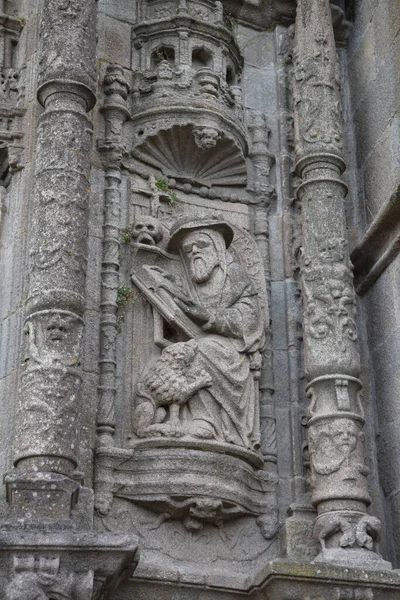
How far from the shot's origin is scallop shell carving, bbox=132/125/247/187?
8.10 m

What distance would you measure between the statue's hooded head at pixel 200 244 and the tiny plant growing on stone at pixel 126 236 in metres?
0.28

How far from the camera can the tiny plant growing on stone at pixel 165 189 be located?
8.02 meters

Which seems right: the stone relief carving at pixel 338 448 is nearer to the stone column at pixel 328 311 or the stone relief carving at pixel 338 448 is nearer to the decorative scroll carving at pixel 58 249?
the stone column at pixel 328 311

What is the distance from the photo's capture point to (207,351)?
7.28 metres

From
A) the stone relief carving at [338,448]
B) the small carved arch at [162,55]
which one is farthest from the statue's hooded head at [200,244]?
the small carved arch at [162,55]

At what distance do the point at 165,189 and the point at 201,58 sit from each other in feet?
4.15

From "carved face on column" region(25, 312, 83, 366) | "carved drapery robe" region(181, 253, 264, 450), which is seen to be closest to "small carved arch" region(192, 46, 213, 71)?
"carved drapery robe" region(181, 253, 264, 450)

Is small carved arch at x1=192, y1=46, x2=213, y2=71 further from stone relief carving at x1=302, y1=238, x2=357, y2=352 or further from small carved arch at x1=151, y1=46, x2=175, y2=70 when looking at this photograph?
stone relief carving at x1=302, y1=238, x2=357, y2=352

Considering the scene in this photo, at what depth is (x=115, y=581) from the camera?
243 inches

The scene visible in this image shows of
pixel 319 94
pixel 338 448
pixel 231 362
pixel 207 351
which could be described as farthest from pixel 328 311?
pixel 319 94

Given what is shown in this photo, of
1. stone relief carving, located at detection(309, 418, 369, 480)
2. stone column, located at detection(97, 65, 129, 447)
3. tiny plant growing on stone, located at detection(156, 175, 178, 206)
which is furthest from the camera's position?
tiny plant growing on stone, located at detection(156, 175, 178, 206)

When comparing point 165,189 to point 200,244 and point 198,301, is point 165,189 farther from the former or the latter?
point 198,301

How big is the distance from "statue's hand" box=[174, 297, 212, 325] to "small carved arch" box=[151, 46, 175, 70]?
205 centimetres

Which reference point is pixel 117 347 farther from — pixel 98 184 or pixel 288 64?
pixel 288 64
